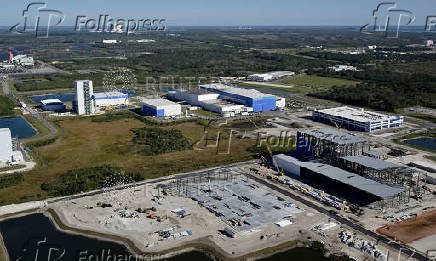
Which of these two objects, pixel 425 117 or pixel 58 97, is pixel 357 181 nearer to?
pixel 425 117

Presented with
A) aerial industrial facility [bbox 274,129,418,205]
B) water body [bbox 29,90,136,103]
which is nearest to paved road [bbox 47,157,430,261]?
aerial industrial facility [bbox 274,129,418,205]

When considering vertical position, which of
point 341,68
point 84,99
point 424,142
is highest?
point 341,68

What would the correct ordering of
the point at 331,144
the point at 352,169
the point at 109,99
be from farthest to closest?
1. the point at 109,99
2. the point at 331,144
3. the point at 352,169

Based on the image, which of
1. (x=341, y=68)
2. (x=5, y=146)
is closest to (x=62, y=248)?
(x=5, y=146)

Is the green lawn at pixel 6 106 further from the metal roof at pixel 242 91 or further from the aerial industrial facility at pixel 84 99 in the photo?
the metal roof at pixel 242 91

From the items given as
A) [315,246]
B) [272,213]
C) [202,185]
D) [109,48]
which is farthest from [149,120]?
[109,48]

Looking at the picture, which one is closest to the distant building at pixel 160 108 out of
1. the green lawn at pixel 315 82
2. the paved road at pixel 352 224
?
the paved road at pixel 352 224

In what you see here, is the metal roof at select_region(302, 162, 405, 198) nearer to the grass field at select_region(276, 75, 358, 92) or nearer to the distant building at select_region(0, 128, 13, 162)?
the distant building at select_region(0, 128, 13, 162)

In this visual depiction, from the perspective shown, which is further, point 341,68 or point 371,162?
point 341,68
